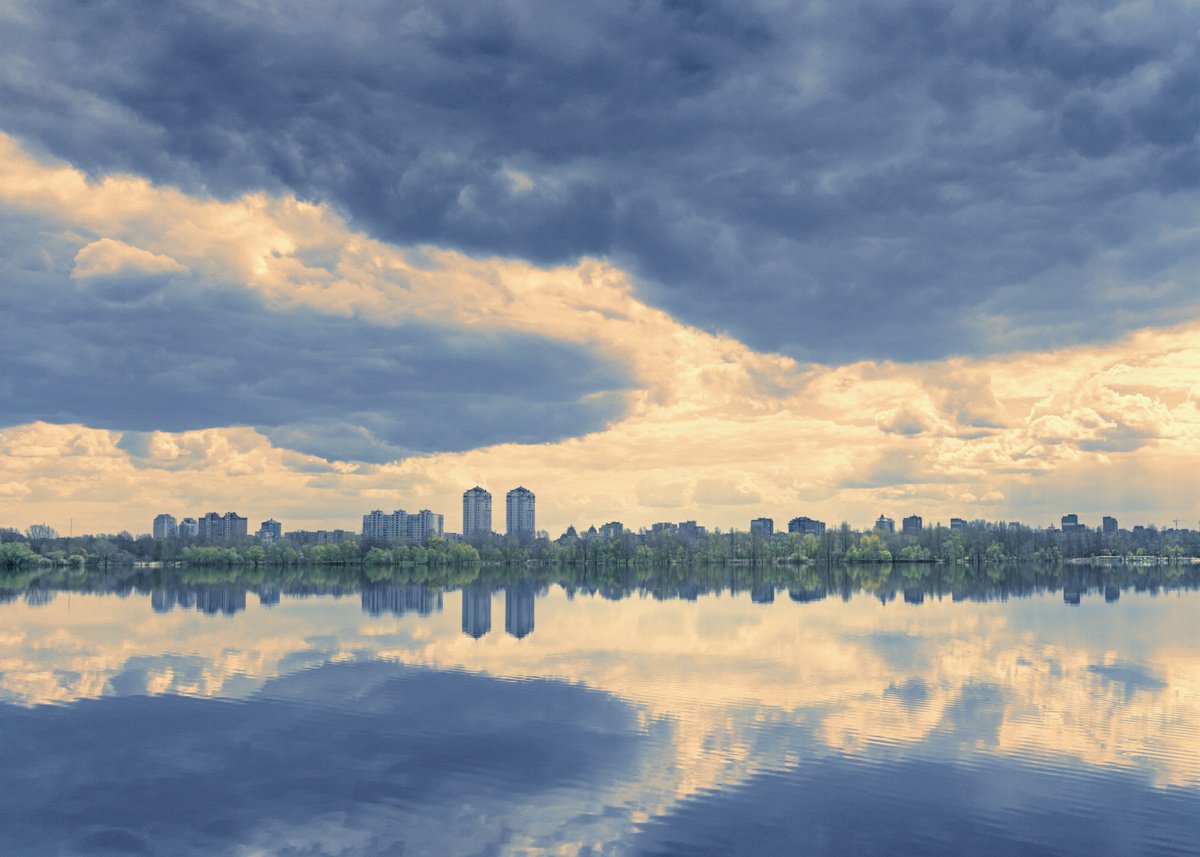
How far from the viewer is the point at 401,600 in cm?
10438

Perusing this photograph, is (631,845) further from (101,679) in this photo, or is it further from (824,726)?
(101,679)

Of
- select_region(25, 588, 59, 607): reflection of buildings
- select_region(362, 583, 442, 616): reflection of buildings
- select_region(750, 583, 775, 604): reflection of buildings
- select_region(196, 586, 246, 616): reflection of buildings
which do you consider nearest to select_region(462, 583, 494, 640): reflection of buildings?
select_region(362, 583, 442, 616): reflection of buildings

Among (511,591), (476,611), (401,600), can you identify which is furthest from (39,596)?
(476,611)

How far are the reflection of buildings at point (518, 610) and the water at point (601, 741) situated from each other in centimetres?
167

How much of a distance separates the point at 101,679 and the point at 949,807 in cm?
4310

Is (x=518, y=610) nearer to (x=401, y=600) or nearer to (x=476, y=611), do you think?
(x=476, y=611)

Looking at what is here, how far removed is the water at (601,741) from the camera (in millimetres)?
23375

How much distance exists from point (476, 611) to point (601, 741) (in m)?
58.6

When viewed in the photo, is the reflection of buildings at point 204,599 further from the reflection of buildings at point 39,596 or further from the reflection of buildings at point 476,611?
the reflection of buildings at point 476,611

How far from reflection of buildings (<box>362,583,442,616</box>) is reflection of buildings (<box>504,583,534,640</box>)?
779 cm

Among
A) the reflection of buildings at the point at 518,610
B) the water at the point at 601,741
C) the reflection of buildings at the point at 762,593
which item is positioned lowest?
the reflection of buildings at the point at 762,593

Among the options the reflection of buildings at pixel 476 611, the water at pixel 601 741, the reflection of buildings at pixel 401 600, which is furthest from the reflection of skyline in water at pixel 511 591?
the water at pixel 601 741

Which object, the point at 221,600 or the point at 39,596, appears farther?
the point at 39,596

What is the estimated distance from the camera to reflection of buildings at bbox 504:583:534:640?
7175 centimetres
